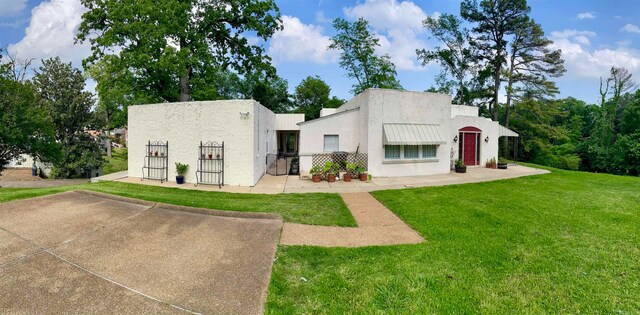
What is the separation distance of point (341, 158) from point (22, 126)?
56.1ft

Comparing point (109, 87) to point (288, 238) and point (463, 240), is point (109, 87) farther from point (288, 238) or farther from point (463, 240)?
point (463, 240)

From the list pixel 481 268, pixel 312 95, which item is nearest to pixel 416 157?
pixel 481 268

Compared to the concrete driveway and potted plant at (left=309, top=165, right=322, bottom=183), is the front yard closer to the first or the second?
the concrete driveway

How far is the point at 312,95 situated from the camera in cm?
4216

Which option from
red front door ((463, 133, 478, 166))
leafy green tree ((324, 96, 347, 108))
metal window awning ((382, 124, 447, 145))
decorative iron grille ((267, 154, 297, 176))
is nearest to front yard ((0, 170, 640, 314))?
metal window awning ((382, 124, 447, 145))

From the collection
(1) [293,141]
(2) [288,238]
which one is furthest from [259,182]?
(1) [293,141]

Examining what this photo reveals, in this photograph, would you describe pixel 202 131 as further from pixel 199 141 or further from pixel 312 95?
pixel 312 95

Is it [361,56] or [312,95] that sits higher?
[361,56]

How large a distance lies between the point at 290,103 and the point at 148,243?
131ft

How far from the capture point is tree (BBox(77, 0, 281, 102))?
57.0ft

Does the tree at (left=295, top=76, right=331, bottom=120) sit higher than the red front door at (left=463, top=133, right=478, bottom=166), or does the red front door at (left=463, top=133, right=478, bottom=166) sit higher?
the tree at (left=295, top=76, right=331, bottom=120)

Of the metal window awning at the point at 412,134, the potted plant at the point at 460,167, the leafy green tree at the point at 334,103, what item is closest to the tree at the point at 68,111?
the metal window awning at the point at 412,134

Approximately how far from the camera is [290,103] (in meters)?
43.8

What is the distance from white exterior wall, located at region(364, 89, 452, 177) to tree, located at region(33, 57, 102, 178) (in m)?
18.3
